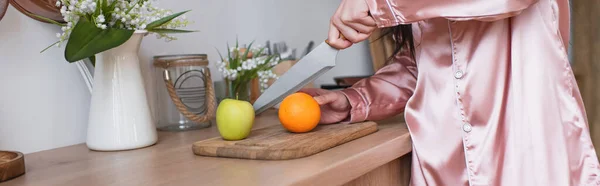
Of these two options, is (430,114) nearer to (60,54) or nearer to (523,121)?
(523,121)

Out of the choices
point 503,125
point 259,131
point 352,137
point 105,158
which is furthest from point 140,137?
point 503,125

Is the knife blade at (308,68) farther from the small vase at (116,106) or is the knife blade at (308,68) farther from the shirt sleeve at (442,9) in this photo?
the small vase at (116,106)

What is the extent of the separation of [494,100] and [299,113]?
0.33m

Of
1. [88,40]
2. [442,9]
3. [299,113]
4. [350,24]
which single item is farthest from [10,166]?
[442,9]

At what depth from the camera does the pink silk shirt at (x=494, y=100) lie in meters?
0.86

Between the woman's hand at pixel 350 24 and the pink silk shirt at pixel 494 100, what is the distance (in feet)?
0.05

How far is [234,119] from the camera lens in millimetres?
865

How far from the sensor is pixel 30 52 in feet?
2.98

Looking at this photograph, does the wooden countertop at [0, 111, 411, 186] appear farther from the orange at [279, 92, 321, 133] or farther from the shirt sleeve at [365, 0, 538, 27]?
the shirt sleeve at [365, 0, 538, 27]

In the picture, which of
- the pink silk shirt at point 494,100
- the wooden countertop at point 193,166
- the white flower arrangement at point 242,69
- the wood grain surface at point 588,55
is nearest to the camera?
the wooden countertop at point 193,166

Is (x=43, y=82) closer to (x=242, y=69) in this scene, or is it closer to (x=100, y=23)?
(x=100, y=23)

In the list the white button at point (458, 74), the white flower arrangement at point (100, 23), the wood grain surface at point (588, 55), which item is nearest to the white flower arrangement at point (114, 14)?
the white flower arrangement at point (100, 23)

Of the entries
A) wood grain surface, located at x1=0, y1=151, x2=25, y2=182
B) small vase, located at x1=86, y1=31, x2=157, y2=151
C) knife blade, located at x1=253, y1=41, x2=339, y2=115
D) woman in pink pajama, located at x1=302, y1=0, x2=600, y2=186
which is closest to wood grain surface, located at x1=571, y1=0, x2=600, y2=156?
woman in pink pajama, located at x1=302, y1=0, x2=600, y2=186

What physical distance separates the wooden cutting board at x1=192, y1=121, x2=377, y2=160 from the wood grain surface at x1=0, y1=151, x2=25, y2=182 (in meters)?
0.24
